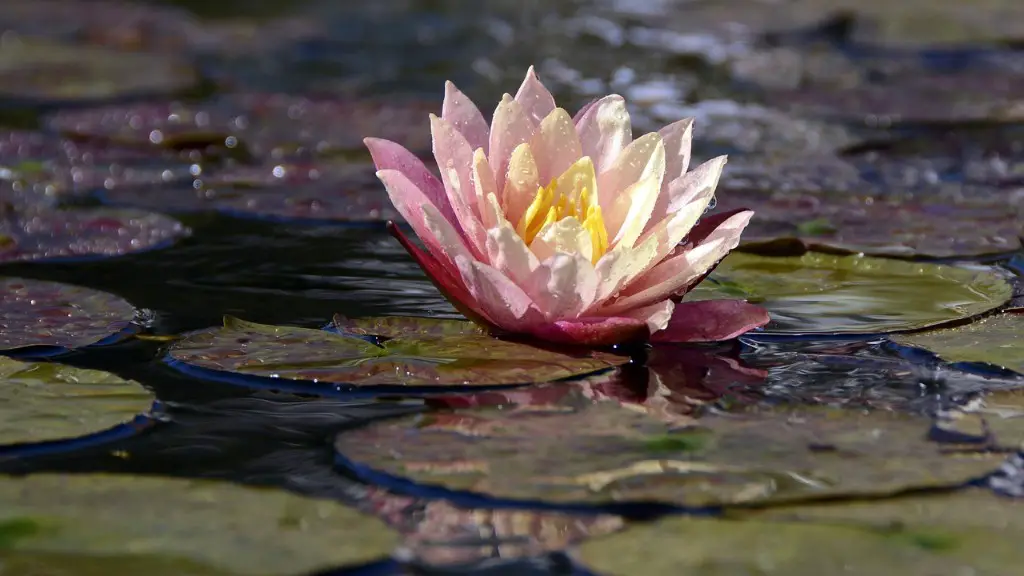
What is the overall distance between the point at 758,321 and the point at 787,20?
4.59m

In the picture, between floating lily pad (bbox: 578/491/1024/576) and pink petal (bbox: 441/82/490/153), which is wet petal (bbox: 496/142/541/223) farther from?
floating lily pad (bbox: 578/491/1024/576)

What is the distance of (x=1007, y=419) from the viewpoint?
1.34 meters

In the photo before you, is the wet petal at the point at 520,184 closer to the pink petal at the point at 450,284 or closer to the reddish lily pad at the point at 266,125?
the pink petal at the point at 450,284

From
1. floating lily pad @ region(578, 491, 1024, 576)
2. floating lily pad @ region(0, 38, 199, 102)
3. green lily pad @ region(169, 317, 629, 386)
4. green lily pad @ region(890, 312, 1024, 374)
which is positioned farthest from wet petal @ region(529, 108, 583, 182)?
floating lily pad @ region(0, 38, 199, 102)

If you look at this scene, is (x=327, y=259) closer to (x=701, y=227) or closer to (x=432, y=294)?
(x=432, y=294)

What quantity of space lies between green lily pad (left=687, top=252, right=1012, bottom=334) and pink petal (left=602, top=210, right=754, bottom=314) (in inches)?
9.2

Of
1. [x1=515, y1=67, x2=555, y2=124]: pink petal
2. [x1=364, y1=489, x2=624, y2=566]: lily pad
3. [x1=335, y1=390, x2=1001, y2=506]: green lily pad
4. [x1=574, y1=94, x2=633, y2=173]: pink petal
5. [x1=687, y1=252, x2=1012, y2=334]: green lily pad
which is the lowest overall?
[x1=364, y1=489, x2=624, y2=566]: lily pad

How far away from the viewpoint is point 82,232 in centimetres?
237

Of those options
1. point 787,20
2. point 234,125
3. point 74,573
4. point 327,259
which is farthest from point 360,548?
point 787,20

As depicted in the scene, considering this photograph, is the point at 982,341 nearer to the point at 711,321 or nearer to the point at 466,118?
the point at 711,321

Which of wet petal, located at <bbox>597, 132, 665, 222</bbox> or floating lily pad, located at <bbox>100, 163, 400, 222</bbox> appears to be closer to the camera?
wet petal, located at <bbox>597, 132, 665, 222</bbox>

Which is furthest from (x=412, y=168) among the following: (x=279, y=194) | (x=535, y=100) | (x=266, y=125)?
(x=266, y=125)

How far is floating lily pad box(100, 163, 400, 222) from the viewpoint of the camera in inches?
102

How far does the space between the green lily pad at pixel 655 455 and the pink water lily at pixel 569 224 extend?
0.60 feet
